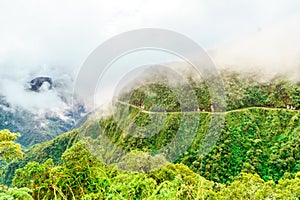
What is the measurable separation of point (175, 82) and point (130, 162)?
97339mm

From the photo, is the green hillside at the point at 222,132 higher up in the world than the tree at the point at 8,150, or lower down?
higher up

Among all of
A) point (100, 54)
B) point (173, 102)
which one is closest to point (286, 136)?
point (173, 102)

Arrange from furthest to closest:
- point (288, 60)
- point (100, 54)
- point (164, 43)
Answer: point (288, 60) < point (164, 43) < point (100, 54)

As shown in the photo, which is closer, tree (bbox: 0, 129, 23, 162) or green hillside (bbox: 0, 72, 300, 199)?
tree (bbox: 0, 129, 23, 162)

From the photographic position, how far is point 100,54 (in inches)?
285

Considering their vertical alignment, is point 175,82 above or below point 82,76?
above

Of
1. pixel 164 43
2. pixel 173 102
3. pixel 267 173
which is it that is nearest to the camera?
pixel 164 43

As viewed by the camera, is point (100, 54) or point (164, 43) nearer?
point (100, 54)

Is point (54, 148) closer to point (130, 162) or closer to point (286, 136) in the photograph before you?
point (286, 136)

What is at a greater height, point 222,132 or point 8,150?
point 222,132

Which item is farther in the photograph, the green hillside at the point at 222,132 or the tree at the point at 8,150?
the green hillside at the point at 222,132

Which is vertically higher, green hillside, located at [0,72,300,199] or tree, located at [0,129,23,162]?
green hillside, located at [0,72,300,199]

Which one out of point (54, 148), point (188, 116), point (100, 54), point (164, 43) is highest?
point (188, 116)

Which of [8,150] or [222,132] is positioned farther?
[222,132]
